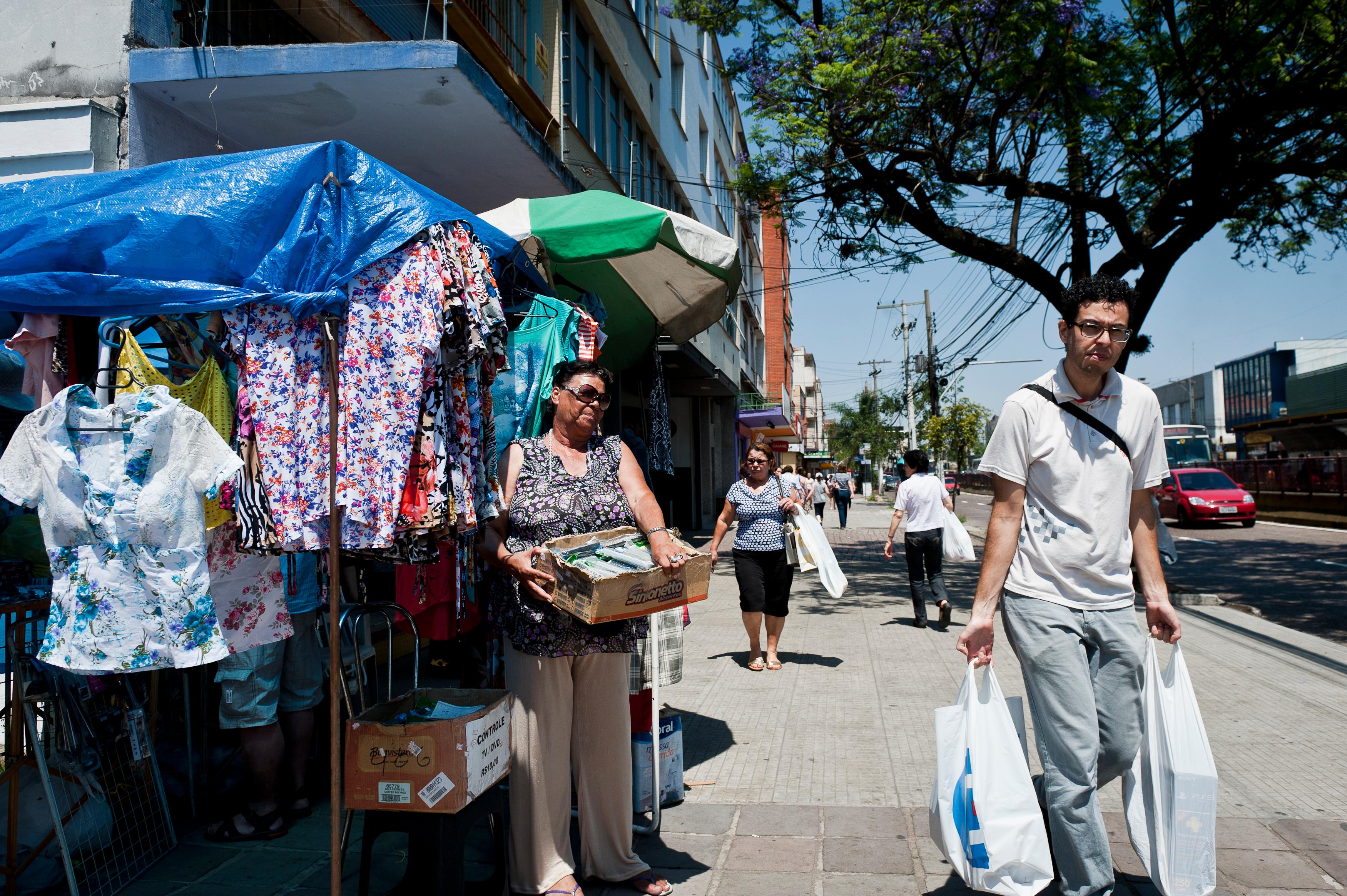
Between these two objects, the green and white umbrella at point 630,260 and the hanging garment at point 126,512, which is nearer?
the hanging garment at point 126,512

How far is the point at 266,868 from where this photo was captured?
3.56 metres

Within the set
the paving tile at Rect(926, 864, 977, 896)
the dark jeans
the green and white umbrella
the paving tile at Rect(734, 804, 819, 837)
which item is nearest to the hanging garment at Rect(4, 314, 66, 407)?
the green and white umbrella

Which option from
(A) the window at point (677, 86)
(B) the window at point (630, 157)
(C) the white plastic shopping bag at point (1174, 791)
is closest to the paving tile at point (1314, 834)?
(C) the white plastic shopping bag at point (1174, 791)

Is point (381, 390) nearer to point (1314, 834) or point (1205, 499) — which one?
point (1314, 834)

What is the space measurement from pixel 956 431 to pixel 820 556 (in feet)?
128

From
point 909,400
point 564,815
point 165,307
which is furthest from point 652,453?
point 909,400

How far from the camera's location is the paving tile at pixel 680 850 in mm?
3582

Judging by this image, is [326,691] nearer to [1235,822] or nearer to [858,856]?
[858,856]

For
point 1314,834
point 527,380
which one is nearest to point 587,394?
point 527,380

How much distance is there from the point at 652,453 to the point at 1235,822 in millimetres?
3588

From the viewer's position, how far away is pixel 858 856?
3578 mm

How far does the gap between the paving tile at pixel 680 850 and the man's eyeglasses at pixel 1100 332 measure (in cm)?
251

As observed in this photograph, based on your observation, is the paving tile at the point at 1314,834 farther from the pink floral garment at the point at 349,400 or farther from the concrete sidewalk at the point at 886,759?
the pink floral garment at the point at 349,400

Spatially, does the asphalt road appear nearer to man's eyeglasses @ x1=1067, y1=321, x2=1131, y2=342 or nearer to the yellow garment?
man's eyeglasses @ x1=1067, y1=321, x2=1131, y2=342
